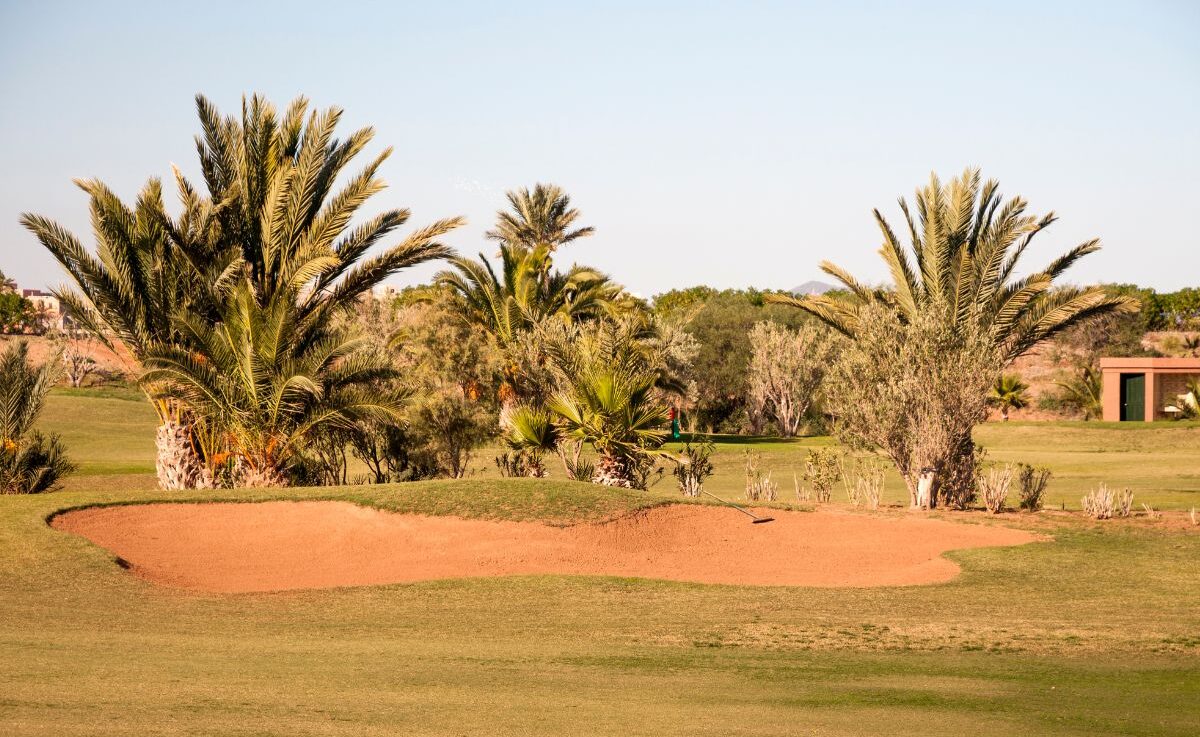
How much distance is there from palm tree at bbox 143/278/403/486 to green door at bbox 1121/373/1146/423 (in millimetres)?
46836

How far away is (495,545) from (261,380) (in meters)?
7.11

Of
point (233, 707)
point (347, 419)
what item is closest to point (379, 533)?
point (347, 419)

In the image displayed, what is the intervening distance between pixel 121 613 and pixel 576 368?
1156 cm

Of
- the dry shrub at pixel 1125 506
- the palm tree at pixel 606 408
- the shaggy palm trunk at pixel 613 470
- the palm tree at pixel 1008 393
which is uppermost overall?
the palm tree at pixel 1008 393

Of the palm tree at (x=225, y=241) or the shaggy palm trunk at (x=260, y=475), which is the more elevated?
the palm tree at (x=225, y=241)

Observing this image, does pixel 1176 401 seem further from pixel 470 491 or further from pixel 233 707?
pixel 233 707

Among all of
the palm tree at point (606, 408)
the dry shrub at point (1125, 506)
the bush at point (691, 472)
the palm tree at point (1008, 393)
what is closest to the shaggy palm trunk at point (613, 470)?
the palm tree at point (606, 408)

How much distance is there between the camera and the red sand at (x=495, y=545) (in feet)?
56.7

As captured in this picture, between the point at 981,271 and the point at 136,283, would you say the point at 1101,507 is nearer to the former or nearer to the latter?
the point at 981,271

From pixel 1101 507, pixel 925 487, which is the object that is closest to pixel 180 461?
pixel 925 487

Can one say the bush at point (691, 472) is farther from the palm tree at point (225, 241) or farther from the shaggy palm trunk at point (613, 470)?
the palm tree at point (225, 241)

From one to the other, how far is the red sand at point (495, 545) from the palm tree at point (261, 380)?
3.15m

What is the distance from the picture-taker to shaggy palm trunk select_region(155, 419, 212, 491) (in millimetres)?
23734

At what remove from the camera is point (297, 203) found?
78.9 feet
